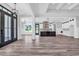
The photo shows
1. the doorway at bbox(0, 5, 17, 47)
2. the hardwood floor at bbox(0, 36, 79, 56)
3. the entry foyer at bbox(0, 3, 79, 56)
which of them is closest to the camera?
the hardwood floor at bbox(0, 36, 79, 56)

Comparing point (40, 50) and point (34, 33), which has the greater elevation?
point (34, 33)

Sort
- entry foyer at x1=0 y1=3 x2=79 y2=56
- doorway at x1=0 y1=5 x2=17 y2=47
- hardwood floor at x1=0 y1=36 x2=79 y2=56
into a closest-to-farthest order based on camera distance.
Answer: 1. hardwood floor at x1=0 y1=36 x2=79 y2=56
2. entry foyer at x1=0 y1=3 x2=79 y2=56
3. doorway at x1=0 y1=5 x2=17 y2=47

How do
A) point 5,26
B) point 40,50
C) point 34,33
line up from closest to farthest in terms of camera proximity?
1. point 40,50
2. point 5,26
3. point 34,33

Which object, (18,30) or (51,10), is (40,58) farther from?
(18,30)

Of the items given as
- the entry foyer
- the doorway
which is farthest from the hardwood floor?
the doorway

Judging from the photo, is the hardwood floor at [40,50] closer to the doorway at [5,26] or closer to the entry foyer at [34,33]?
the entry foyer at [34,33]

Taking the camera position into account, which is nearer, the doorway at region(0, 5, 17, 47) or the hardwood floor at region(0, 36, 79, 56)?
the hardwood floor at region(0, 36, 79, 56)

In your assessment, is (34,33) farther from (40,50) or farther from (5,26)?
(40,50)

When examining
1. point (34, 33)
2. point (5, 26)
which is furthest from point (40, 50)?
point (34, 33)

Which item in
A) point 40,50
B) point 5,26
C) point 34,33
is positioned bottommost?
point 40,50

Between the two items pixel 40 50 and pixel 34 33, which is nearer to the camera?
pixel 40 50

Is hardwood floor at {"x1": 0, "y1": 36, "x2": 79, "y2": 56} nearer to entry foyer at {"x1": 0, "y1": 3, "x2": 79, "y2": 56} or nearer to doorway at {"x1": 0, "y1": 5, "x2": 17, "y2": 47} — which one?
entry foyer at {"x1": 0, "y1": 3, "x2": 79, "y2": 56}

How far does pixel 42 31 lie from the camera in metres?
18.1

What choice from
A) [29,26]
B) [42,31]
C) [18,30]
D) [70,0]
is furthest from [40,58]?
[29,26]
